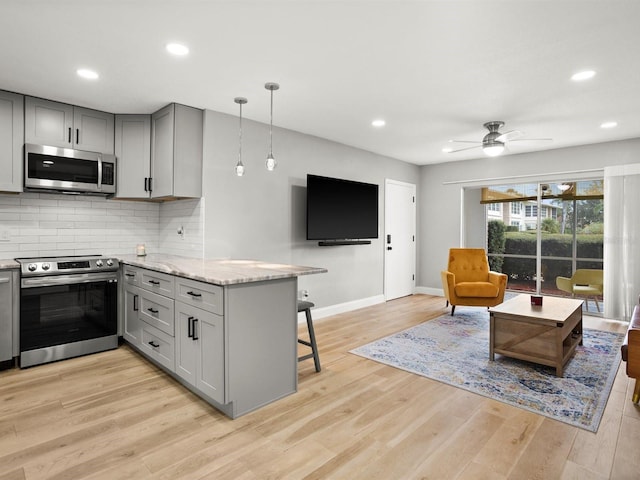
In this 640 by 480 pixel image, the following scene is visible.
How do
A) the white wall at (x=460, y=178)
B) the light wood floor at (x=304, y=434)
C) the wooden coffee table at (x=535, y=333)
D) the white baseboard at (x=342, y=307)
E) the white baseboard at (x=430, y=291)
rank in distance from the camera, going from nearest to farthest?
the light wood floor at (x=304, y=434)
the wooden coffee table at (x=535, y=333)
the white baseboard at (x=342, y=307)
the white wall at (x=460, y=178)
the white baseboard at (x=430, y=291)

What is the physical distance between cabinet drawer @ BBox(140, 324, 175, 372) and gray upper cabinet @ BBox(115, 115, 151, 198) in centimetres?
158

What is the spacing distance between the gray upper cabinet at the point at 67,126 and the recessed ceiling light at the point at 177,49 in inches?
69.0

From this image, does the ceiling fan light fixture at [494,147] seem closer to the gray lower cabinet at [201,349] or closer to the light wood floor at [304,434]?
the light wood floor at [304,434]

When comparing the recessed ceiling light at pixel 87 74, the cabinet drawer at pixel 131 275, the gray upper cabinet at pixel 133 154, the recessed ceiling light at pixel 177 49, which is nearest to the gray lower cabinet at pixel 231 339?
the cabinet drawer at pixel 131 275

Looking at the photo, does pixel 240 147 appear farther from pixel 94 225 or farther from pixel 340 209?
pixel 94 225

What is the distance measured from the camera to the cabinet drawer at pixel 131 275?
11.3ft

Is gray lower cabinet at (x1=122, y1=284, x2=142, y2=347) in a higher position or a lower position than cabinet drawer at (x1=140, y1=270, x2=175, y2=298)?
lower

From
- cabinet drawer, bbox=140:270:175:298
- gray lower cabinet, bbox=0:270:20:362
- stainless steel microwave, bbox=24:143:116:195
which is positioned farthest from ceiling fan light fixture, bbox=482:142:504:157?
gray lower cabinet, bbox=0:270:20:362

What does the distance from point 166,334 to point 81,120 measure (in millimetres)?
2467

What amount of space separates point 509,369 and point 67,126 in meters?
4.76

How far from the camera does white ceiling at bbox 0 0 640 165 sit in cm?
220

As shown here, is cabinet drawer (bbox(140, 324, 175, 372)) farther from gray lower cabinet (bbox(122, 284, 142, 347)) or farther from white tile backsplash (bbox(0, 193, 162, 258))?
white tile backsplash (bbox(0, 193, 162, 258))

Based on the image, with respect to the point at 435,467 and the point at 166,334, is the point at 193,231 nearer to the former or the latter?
the point at 166,334

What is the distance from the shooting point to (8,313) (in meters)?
3.18
